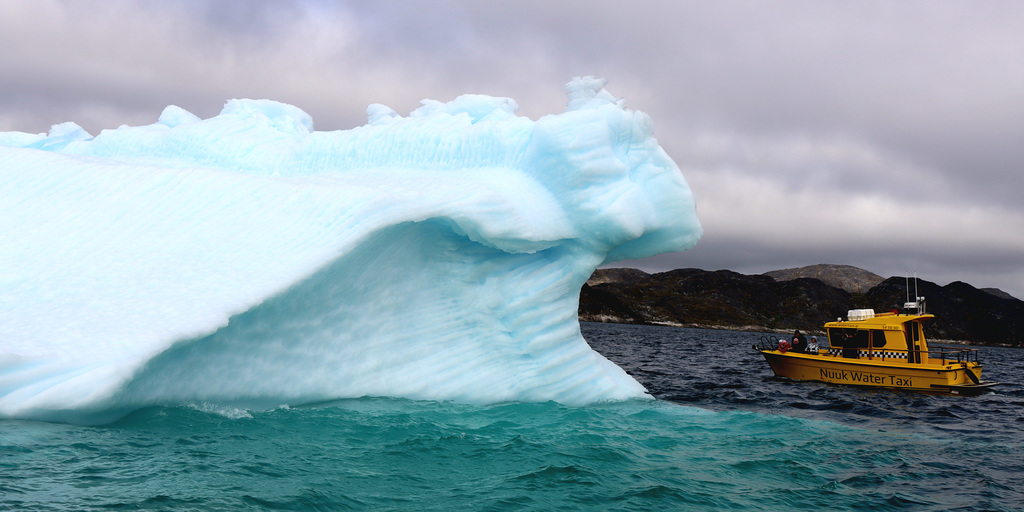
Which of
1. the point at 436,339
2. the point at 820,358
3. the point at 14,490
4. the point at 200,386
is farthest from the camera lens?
the point at 820,358

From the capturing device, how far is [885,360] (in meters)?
21.2

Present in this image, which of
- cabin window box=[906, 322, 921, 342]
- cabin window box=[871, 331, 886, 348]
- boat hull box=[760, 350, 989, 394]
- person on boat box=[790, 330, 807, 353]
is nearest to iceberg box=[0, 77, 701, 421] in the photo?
boat hull box=[760, 350, 989, 394]

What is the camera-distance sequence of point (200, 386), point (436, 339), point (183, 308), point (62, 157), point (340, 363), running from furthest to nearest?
point (62, 157) → point (436, 339) → point (340, 363) → point (200, 386) → point (183, 308)

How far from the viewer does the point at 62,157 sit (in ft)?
34.3

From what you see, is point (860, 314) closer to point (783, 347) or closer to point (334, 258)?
point (783, 347)

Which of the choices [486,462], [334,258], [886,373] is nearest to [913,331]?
[886,373]

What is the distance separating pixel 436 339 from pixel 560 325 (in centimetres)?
198

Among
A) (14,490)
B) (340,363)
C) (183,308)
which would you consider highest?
(183,308)

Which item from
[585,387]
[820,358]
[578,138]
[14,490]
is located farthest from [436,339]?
[820,358]

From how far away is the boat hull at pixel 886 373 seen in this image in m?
20.6

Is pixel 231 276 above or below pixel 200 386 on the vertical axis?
above

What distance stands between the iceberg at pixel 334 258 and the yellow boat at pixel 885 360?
1271 centimetres

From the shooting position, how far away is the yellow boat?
20.7 m

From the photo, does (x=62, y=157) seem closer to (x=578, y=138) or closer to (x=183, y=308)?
(x=183, y=308)
